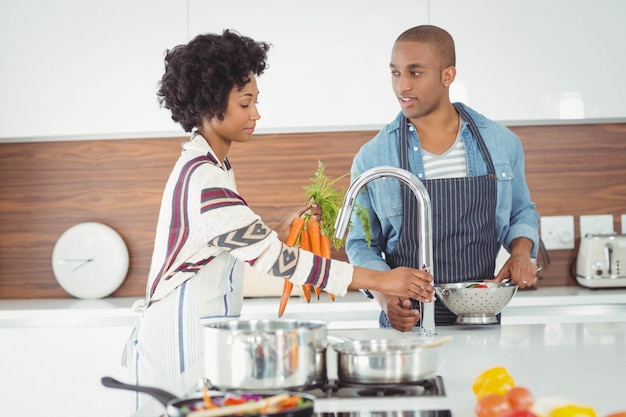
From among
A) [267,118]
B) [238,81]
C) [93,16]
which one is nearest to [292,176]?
[267,118]

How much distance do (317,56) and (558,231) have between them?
4.22ft

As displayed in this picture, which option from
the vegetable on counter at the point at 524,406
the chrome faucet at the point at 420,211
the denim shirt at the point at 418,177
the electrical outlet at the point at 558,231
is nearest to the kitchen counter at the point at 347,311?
the electrical outlet at the point at 558,231

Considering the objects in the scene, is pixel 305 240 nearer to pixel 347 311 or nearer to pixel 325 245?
pixel 325 245

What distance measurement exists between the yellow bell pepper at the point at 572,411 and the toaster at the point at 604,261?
2.62m

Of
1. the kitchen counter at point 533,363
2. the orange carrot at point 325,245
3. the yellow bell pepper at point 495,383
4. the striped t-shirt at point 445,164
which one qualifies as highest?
the striped t-shirt at point 445,164

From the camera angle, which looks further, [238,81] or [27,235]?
[27,235]

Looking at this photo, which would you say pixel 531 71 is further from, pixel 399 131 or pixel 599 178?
pixel 399 131

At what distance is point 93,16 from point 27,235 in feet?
3.48

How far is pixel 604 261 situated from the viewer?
3.49 m

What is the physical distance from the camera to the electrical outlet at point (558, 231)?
12.4 feet

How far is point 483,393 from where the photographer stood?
115 cm

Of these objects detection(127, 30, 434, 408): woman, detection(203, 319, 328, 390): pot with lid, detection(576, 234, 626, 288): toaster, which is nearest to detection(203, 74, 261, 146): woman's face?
detection(127, 30, 434, 408): woman

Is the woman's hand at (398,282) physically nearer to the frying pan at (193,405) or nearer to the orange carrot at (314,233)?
the orange carrot at (314,233)

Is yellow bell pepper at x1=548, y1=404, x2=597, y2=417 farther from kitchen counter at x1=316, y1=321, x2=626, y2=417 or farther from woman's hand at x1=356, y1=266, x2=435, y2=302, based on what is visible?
woman's hand at x1=356, y1=266, x2=435, y2=302
